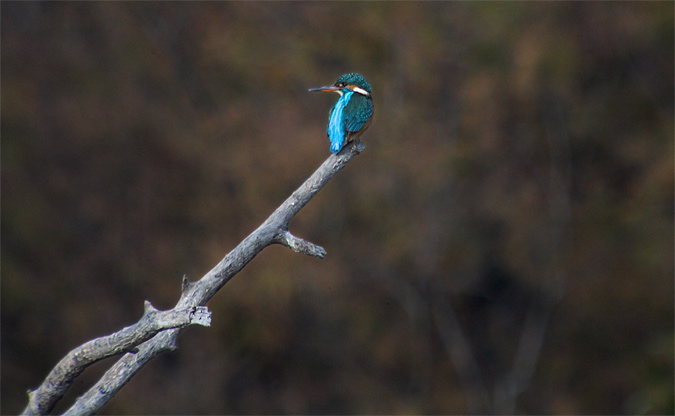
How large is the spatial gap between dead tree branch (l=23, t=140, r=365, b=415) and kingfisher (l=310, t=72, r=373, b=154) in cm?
40

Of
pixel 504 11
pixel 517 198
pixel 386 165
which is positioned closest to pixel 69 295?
pixel 386 165

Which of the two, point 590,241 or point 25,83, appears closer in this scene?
point 590,241

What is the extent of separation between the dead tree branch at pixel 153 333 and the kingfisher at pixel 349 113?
1.30 ft

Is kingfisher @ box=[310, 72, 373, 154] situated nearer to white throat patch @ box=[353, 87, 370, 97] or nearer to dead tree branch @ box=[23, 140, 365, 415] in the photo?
white throat patch @ box=[353, 87, 370, 97]

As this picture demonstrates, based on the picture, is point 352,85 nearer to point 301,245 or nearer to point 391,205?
point 301,245

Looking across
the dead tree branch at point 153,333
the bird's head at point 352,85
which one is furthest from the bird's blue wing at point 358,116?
the dead tree branch at point 153,333

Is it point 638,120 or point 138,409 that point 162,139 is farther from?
point 638,120

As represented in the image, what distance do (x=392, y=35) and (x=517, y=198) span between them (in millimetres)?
2237

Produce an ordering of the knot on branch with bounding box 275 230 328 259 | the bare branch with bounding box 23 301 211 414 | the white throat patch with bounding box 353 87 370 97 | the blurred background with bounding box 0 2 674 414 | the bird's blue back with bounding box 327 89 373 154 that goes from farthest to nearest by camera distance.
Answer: the blurred background with bounding box 0 2 674 414 < the white throat patch with bounding box 353 87 370 97 < the bird's blue back with bounding box 327 89 373 154 < the knot on branch with bounding box 275 230 328 259 < the bare branch with bounding box 23 301 211 414

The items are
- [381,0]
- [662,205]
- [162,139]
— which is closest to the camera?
[662,205]

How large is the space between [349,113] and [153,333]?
3.88ft

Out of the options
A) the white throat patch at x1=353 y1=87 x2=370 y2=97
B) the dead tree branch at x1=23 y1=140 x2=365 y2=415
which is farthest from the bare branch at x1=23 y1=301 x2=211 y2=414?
the white throat patch at x1=353 y1=87 x2=370 y2=97

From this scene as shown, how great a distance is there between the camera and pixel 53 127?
7566 millimetres

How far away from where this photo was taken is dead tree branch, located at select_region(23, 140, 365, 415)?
162 cm
